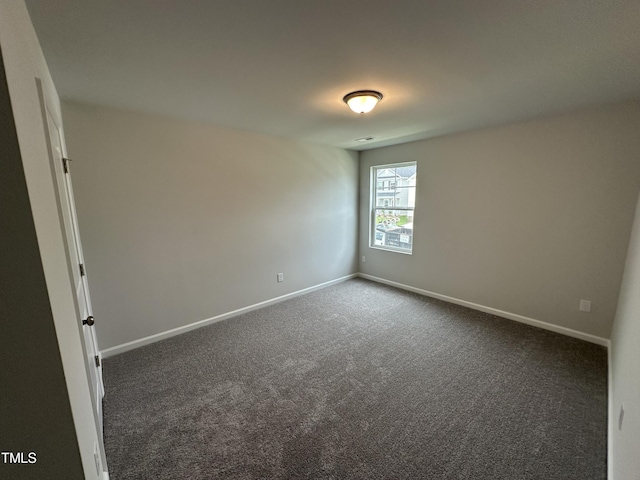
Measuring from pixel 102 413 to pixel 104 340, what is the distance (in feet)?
3.06

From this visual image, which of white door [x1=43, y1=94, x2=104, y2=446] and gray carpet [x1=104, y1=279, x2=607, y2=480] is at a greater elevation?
white door [x1=43, y1=94, x2=104, y2=446]

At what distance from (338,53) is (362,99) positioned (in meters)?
0.61

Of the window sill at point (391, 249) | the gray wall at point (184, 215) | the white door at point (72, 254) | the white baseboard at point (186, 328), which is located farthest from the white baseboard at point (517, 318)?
the white door at point (72, 254)

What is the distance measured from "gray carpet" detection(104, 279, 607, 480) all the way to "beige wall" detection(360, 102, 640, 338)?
0.47 m

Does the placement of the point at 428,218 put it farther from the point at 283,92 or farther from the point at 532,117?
the point at 283,92

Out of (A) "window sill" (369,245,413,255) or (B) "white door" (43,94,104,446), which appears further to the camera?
(A) "window sill" (369,245,413,255)

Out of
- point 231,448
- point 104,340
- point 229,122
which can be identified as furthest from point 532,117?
point 104,340

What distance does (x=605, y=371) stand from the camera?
228 cm

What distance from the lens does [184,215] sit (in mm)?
2975

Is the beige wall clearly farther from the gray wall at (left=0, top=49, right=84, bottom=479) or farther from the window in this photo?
the gray wall at (left=0, top=49, right=84, bottom=479)

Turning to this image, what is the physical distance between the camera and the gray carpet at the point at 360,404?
154cm

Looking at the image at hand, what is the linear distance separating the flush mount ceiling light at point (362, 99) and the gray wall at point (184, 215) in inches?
65.8

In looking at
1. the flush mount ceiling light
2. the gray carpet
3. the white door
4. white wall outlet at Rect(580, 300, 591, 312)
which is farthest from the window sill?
the white door

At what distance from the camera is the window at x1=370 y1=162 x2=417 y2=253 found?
4258mm
